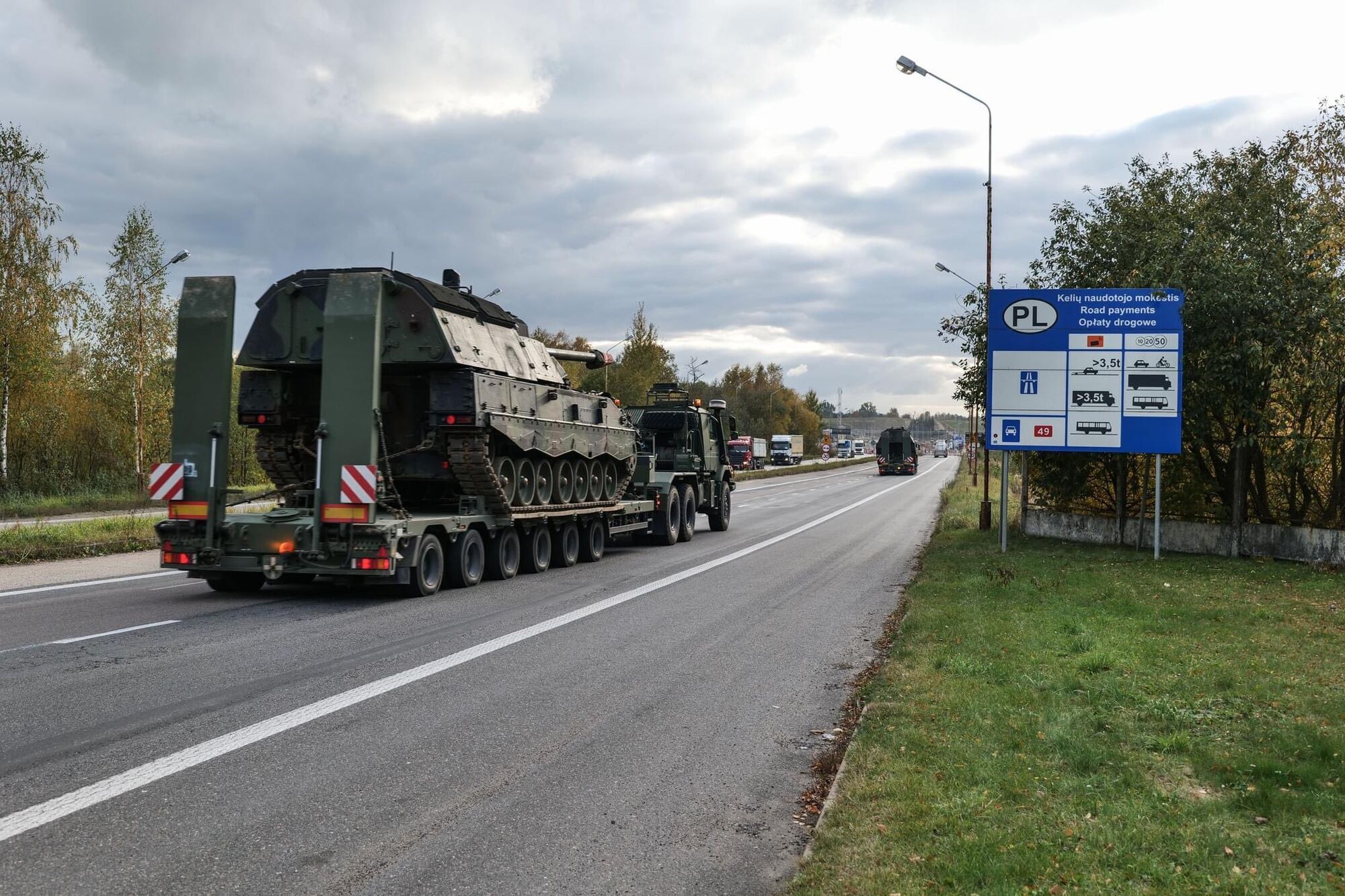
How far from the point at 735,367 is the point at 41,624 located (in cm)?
11360

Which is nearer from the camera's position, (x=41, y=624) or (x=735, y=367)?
(x=41, y=624)

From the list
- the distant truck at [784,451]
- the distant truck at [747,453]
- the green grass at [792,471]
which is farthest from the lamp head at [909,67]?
the distant truck at [784,451]

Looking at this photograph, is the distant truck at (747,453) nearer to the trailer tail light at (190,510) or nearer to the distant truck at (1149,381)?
the distant truck at (1149,381)

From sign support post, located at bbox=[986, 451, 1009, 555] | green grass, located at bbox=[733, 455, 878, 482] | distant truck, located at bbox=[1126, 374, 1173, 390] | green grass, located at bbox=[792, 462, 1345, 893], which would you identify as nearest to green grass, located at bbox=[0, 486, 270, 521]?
sign support post, located at bbox=[986, 451, 1009, 555]

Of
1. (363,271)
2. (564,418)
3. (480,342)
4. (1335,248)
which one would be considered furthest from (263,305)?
(1335,248)

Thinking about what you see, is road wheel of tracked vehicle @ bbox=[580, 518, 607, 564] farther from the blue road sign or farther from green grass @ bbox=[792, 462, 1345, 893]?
green grass @ bbox=[792, 462, 1345, 893]

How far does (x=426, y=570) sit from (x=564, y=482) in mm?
4171

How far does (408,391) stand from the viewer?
13.9m

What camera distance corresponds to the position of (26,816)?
15.4 ft

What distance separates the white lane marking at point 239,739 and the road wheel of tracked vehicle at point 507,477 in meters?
3.21

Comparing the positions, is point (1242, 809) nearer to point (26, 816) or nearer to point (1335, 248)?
point (26, 816)

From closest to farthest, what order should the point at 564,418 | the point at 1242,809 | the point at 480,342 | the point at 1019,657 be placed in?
the point at 1242,809
the point at 1019,657
the point at 480,342
the point at 564,418

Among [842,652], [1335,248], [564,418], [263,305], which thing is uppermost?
[1335,248]

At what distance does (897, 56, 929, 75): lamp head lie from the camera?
20344 mm
